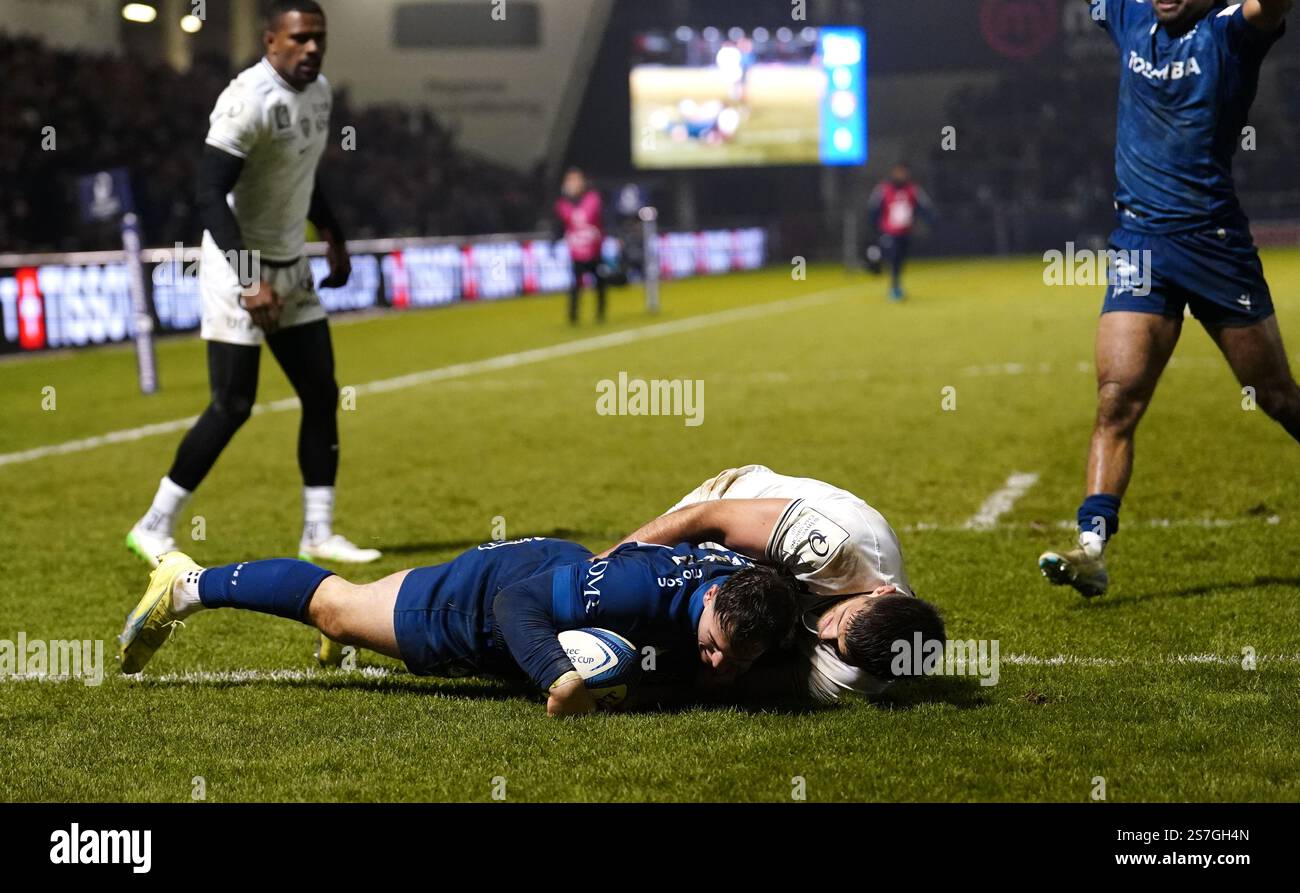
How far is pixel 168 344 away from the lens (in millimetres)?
18406

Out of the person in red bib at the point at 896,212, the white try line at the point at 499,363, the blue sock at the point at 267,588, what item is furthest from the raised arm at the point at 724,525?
the person in red bib at the point at 896,212

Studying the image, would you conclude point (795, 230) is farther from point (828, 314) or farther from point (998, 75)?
point (828, 314)

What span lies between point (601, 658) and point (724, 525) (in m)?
0.57

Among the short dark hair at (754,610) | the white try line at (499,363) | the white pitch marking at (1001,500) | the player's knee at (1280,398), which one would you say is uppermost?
the player's knee at (1280,398)

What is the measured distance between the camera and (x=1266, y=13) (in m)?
5.11

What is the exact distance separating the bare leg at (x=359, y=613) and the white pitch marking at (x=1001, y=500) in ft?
10.5

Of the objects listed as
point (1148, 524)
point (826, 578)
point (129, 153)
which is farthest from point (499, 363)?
point (826, 578)

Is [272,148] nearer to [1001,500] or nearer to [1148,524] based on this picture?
[1001,500]

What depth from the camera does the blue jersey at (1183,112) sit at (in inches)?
211

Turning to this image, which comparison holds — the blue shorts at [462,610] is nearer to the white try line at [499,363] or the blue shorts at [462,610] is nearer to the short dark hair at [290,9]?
the short dark hair at [290,9]

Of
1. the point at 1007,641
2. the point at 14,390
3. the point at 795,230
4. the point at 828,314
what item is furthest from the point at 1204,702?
the point at 795,230

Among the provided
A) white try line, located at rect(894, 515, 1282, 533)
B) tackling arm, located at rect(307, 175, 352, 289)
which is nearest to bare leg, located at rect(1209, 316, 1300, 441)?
white try line, located at rect(894, 515, 1282, 533)

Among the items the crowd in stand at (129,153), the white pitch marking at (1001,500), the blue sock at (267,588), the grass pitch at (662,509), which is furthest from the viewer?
the crowd in stand at (129,153)

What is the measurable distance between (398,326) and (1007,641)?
16.5m
